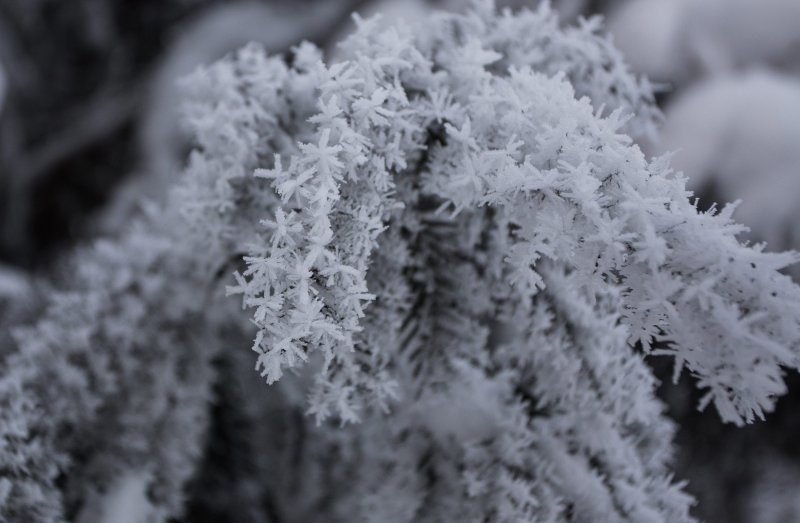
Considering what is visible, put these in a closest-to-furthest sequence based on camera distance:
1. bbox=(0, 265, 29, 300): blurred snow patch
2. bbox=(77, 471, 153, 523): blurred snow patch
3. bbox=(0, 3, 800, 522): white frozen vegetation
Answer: bbox=(0, 3, 800, 522): white frozen vegetation → bbox=(77, 471, 153, 523): blurred snow patch → bbox=(0, 265, 29, 300): blurred snow patch

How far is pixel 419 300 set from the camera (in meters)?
0.33

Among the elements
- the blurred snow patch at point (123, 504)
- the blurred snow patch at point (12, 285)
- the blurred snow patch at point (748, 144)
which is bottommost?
the blurred snow patch at point (123, 504)

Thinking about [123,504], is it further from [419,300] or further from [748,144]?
[748,144]

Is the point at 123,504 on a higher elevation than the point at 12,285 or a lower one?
lower

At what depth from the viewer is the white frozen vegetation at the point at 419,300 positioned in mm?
219

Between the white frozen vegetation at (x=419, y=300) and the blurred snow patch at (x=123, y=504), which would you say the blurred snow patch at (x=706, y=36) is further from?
the blurred snow patch at (x=123, y=504)

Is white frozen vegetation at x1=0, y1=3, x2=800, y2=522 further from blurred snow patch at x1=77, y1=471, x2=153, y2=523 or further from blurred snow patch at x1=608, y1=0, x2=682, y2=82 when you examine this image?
blurred snow patch at x1=608, y1=0, x2=682, y2=82

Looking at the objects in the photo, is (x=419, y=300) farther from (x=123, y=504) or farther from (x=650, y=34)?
(x=650, y=34)

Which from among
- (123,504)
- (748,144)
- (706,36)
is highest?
(706,36)

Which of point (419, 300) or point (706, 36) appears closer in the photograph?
point (419, 300)

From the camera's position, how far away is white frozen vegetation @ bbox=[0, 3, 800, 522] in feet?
0.72

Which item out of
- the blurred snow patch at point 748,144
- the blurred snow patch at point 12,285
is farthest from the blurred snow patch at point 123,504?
the blurred snow patch at point 748,144

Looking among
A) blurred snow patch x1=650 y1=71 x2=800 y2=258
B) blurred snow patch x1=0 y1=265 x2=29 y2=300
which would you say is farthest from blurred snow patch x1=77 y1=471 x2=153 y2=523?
blurred snow patch x1=650 y1=71 x2=800 y2=258

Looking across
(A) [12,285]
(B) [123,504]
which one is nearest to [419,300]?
(B) [123,504]
